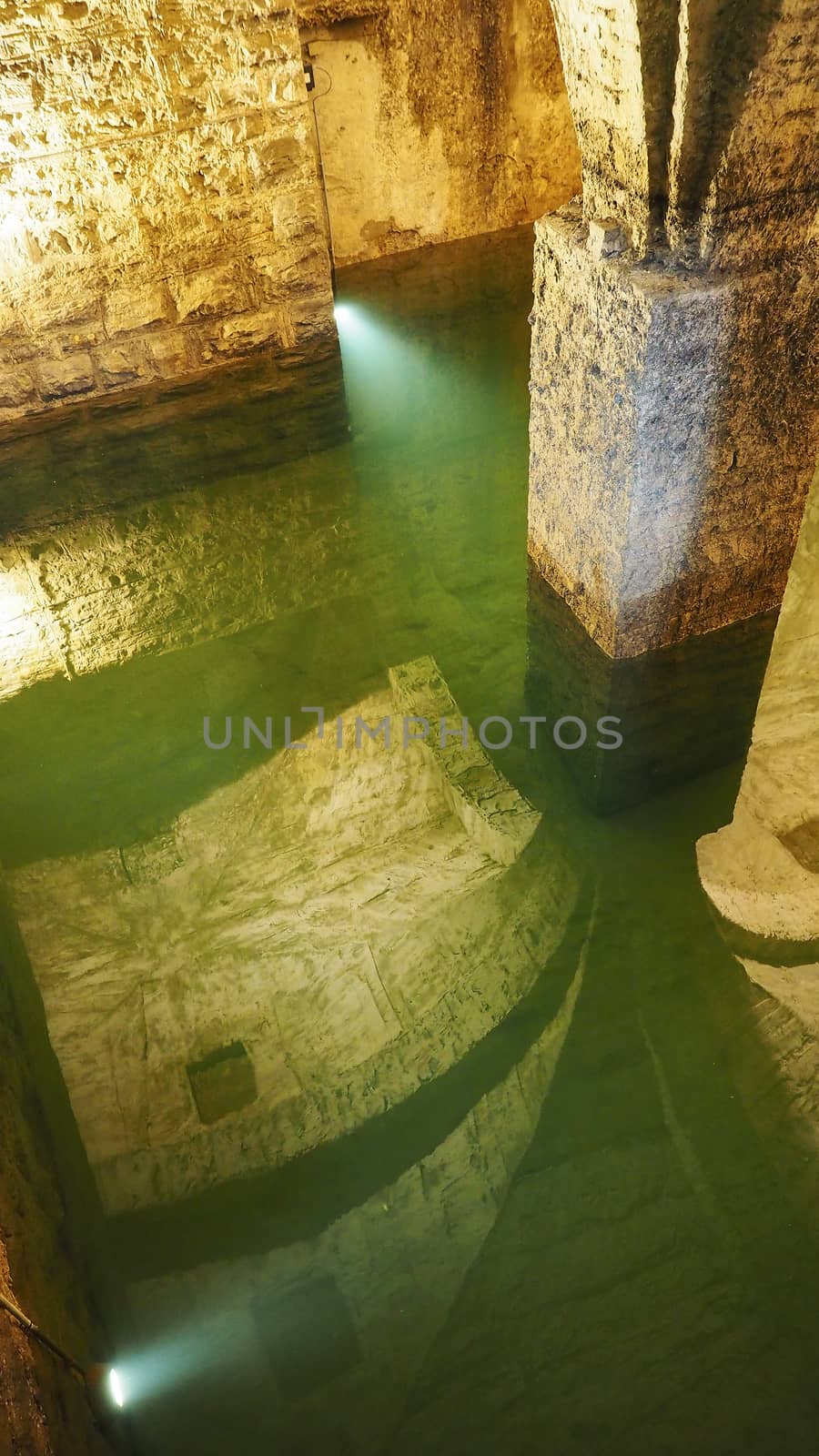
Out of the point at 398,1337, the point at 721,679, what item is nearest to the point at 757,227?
the point at 721,679

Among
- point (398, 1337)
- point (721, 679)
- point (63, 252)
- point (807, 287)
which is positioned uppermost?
point (63, 252)

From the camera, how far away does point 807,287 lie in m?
2.27

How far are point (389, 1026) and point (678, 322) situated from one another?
1.82 meters

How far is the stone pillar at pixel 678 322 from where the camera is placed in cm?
190

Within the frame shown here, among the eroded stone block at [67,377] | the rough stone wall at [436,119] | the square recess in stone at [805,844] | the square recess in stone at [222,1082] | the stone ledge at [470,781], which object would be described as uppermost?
the rough stone wall at [436,119]

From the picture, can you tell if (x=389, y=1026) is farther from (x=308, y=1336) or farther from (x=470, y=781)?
(x=470, y=781)

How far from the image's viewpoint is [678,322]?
2.17 m

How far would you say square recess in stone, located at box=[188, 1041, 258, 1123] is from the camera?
2109mm

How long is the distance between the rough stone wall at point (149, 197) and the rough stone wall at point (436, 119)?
106 centimetres

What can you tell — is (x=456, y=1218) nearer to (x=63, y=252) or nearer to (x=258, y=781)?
(x=258, y=781)

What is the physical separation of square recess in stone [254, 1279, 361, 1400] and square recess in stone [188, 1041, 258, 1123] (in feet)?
1.36

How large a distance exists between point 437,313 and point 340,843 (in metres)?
3.70

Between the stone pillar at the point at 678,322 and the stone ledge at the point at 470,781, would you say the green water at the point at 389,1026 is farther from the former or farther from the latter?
the stone pillar at the point at 678,322

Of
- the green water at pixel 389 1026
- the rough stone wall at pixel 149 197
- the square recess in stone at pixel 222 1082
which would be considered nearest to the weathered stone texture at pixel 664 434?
the green water at pixel 389 1026
